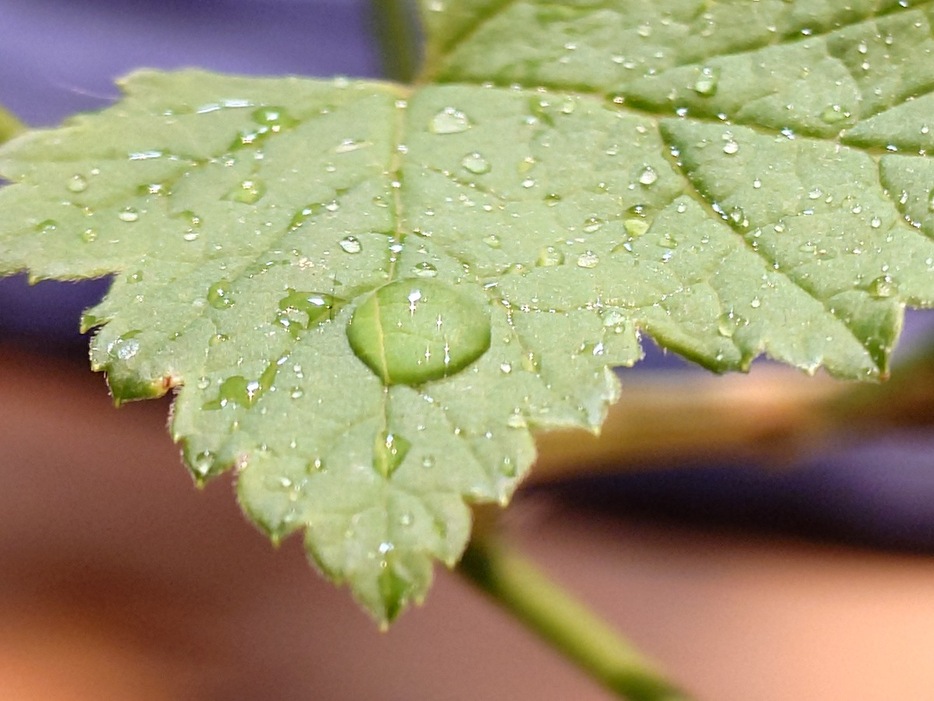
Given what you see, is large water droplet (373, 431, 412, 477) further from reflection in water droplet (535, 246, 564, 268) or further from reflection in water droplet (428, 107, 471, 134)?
reflection in water droplet (428, 107, 471, 134)

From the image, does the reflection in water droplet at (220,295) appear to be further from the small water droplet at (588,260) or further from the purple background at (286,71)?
the purple background at (286,71)

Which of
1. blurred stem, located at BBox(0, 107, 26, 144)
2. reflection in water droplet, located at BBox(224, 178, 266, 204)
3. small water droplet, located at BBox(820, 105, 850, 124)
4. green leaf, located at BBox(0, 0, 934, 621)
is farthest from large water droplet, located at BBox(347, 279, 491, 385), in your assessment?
blurred stem, located at BBox(0, 107, 26, 144)

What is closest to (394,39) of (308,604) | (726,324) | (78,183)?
(78,183)

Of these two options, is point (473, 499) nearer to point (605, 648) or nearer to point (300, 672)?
point (605, 648)

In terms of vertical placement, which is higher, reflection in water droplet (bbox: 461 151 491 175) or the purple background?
reflection in water droplet (bbox: 461 151 491 175)

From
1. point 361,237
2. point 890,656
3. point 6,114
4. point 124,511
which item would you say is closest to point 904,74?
point 361,237

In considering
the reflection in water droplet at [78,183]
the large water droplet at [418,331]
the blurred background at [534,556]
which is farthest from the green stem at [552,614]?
the reflection in water droplet at [78,183]
